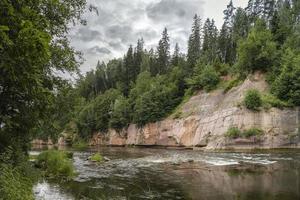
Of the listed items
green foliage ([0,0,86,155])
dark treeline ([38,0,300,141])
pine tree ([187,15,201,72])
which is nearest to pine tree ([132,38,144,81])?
dark treeline ([38,0,300,141])

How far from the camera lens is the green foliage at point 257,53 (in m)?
65.9

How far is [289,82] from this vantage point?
5800 centimetres

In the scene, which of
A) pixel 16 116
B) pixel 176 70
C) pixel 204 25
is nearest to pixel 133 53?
pixel 204 25

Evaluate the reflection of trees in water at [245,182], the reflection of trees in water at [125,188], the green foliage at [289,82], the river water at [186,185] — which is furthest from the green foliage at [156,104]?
the reflection of trees in water at [125,188]

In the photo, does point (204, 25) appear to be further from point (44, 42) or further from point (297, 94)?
point (44, 42)

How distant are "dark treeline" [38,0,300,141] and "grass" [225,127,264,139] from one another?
7.64 metres

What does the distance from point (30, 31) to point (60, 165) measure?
22.0 m

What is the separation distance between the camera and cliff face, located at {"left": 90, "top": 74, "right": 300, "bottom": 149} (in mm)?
53750

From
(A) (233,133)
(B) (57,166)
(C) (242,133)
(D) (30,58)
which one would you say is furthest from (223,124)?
(D) (30,58)

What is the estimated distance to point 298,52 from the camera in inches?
2621

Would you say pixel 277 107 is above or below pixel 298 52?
below

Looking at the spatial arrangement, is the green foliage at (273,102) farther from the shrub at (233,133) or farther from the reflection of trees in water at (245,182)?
the reflection of trees in water at (245,182)

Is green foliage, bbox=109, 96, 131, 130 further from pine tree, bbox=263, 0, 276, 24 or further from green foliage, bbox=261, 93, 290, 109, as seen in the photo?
pine tree, bbox=263, 0, 276, 24

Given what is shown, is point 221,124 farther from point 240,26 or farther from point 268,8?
point 268,8
